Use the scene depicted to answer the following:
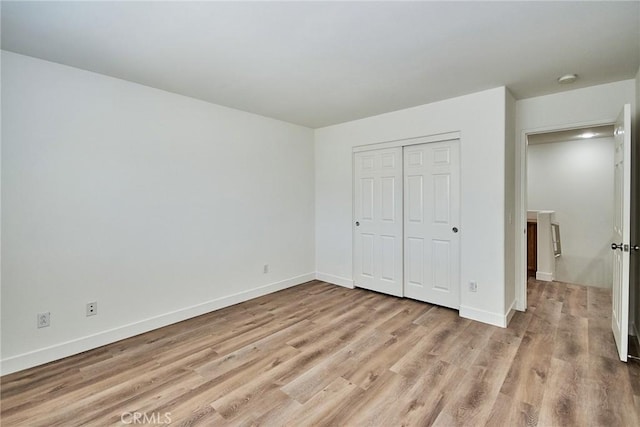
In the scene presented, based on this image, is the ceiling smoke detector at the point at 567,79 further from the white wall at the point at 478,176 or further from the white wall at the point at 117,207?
the white wall at the point at 117,207

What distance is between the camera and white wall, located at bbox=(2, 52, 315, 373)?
2303mm

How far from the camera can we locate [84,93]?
2.58m

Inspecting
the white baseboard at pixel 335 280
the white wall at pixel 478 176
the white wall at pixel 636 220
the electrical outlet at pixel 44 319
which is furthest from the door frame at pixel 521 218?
A: the electrical outlet at pixel 44 319

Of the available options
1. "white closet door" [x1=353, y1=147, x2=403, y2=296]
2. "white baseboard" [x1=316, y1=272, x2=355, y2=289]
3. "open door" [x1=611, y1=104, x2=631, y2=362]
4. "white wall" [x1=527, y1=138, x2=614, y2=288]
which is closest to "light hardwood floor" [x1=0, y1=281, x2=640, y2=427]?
"open door" [x1=611, y1=104, x2=631, y2=362]

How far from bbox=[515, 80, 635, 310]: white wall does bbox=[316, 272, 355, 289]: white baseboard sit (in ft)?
6.92

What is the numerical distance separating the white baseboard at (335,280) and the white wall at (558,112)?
2.11 m

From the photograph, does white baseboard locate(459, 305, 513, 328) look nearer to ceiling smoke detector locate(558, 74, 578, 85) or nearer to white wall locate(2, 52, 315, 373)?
ceiling smoke detector locate(558, 74, 578, 85)

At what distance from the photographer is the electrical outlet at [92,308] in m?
2.62

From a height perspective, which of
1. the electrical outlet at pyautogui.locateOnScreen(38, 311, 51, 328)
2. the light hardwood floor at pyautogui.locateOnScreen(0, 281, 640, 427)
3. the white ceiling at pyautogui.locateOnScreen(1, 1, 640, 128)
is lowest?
the light hardwood floor at pyautogui.locateOnScreen(0, 281, 640, 427)

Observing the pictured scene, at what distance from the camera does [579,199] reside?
5.54 metres

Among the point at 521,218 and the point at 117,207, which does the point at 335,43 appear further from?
the point at 521,218

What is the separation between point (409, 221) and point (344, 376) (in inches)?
86.8

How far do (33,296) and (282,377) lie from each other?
206 centimetres

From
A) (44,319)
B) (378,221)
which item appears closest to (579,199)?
(378,221)
